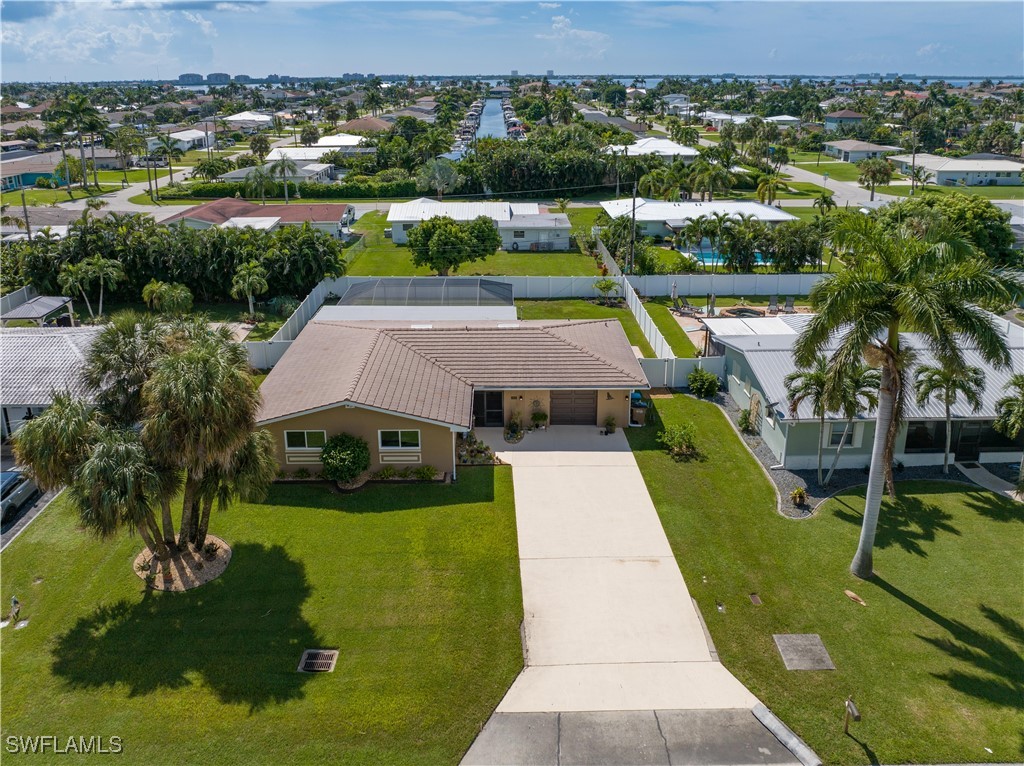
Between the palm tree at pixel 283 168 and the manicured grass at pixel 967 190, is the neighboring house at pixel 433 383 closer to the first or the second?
the palm tree at pixel 283 168

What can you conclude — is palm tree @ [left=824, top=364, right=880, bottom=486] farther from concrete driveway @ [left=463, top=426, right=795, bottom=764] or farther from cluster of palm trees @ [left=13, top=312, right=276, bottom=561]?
cluster of palm trees @ [left=13, top=312, right=276, bottom=561]

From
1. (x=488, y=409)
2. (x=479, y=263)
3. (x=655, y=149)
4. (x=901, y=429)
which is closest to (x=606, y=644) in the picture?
(x=488, y=409)

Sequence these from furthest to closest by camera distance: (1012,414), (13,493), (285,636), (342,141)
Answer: (342,141)
(1012,414)
(13,493)
(285,636)

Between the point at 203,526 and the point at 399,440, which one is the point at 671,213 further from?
the point at 203,526

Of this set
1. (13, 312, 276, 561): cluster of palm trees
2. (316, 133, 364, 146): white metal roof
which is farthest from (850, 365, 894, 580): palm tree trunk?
(316, 133, 364, 146): white metal roof

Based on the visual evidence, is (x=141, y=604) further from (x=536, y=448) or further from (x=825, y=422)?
(x=825, y=422)

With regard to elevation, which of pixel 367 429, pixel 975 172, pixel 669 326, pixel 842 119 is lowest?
pixel 669 326
